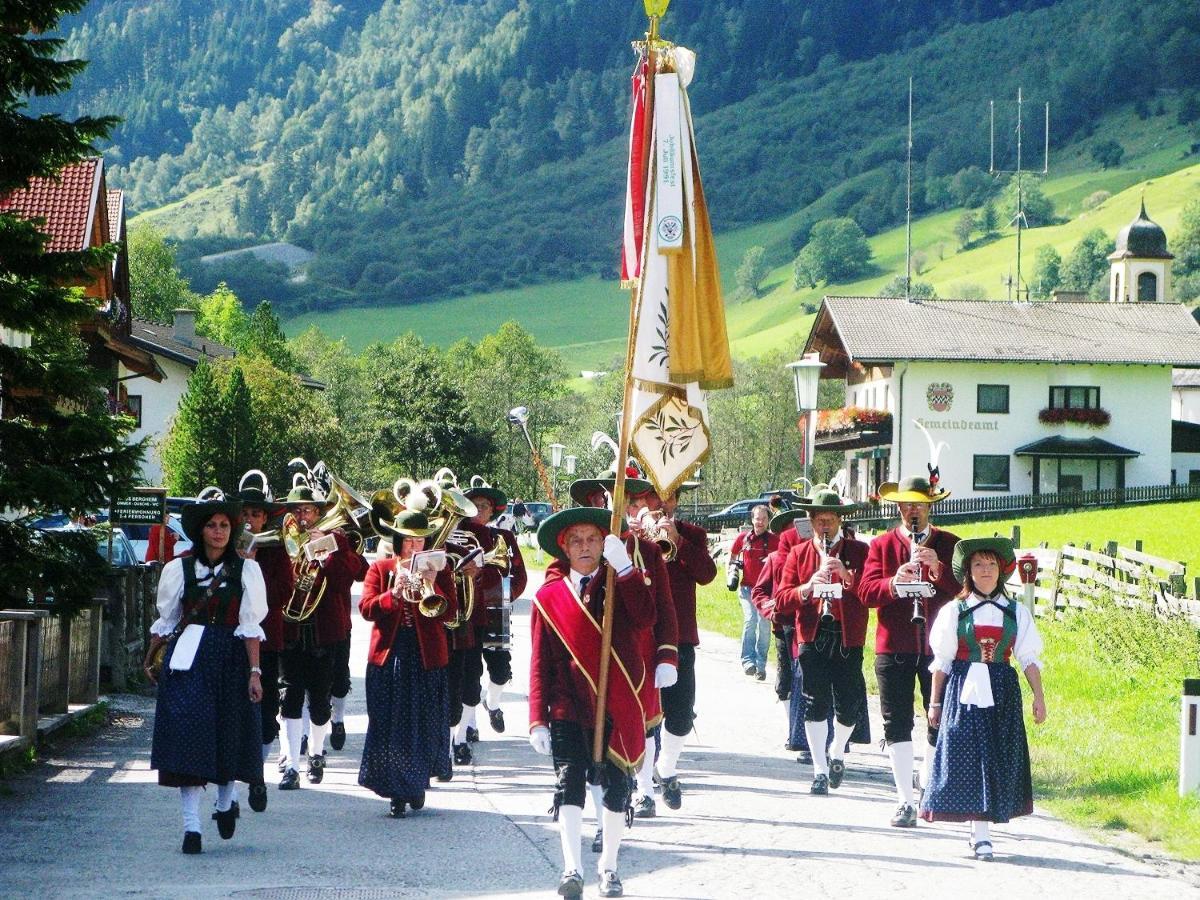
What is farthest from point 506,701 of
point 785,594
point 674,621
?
point 674,621

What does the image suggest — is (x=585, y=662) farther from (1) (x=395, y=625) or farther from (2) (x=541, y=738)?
(1) (x=395, y=625)

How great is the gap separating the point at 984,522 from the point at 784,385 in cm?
3679

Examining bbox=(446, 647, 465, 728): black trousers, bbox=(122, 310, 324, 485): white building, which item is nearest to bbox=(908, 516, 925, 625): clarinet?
bbox=(446, 647, 465, 728): black trousers

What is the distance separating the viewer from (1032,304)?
75.0 meters

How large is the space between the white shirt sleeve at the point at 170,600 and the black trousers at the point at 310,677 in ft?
8.31

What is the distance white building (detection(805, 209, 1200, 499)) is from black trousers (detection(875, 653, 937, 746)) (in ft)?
191

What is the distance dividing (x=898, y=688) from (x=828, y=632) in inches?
36.9

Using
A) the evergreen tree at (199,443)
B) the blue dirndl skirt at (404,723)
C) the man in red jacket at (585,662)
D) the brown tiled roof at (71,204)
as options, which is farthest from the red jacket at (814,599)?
the evergreen tree at (199,443)

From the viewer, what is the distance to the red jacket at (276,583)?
11102mm

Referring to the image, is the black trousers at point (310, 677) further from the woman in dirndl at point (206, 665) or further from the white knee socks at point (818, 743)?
the white knee socks at point (818, 743)

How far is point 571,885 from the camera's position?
25.5ft

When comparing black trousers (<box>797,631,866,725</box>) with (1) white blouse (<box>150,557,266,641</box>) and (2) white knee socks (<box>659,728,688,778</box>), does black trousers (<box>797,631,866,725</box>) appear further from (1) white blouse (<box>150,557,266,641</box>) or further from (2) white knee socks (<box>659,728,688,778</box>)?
(1) white blouse (<box>150,557,266,641</box>)

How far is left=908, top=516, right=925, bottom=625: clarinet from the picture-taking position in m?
10.4

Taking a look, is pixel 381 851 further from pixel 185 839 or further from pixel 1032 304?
pixel 1032 304
